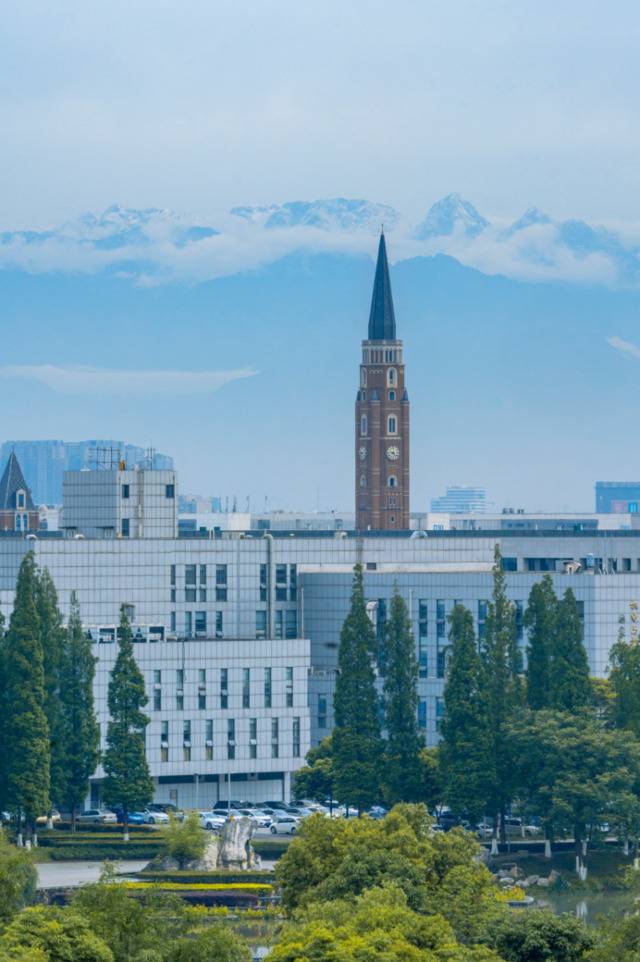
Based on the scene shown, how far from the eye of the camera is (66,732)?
125 metres

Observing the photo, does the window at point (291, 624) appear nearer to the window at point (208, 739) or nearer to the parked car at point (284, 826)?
the window at point (208, 739)

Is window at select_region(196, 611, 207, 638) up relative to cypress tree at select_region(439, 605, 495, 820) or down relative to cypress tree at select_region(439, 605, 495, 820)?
up

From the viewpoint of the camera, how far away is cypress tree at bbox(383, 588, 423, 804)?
124m

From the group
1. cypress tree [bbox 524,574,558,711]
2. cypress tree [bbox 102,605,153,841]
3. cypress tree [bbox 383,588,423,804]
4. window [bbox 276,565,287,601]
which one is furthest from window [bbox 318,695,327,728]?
cypress tree [bbox 524,574,558,711]

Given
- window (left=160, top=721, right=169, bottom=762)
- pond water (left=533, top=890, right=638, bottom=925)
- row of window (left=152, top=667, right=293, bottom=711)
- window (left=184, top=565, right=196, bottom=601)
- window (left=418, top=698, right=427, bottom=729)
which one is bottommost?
pond water (left=533, top=890, right=638, bottom=925)

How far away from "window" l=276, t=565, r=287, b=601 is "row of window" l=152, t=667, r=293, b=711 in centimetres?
1524

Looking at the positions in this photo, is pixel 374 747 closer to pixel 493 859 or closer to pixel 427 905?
pixel 493 859

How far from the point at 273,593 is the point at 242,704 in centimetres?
1653

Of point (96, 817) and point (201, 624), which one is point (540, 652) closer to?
point (96, 817)

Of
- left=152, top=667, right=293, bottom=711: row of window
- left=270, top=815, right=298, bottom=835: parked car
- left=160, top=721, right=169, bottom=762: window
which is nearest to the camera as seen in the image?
left=270, top=815, right=298, bottom=835: parked car

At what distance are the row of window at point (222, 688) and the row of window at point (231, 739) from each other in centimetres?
91

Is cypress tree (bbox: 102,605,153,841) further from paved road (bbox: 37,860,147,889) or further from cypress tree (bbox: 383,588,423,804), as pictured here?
cypress tree (bbox: 383,588,423,804)

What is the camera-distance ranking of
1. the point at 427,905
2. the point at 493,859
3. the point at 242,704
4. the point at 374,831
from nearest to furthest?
the point at 427,905 < the point at 374,831 < the point at 493,859 < the point at 242,704

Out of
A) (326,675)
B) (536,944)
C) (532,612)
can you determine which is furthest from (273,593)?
(536,944)
